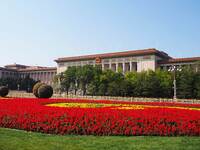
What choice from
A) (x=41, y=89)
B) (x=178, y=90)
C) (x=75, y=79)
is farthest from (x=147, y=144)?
(x=75, y=79)

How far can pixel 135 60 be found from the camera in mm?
63500

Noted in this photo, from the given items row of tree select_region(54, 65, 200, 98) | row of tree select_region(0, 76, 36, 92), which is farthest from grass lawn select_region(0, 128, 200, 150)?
row of tree select_region(0, 76, 36, 92)

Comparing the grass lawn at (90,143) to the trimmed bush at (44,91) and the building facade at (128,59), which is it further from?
the building facade at (128,59)

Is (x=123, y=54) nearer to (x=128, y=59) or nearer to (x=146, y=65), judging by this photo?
(x=128, y=59)

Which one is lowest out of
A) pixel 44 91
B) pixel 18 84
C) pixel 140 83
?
pixel 44 91

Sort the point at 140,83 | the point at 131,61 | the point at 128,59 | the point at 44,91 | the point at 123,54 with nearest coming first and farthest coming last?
the point at 44,91, the point at 140,83, the point at 131,61, the point at 128,59, the point at 123,54

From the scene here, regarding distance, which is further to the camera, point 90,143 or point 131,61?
point 131,61

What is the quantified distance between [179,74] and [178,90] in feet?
9.71

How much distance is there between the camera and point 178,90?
4362cm

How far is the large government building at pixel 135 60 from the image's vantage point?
6019 cm

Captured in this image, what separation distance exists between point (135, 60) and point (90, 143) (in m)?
57.4

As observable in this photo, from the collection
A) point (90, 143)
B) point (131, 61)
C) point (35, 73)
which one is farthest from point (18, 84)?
point (90, 143)

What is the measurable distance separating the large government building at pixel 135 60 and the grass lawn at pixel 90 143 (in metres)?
51.2

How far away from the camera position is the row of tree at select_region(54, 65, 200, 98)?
41531 mm
